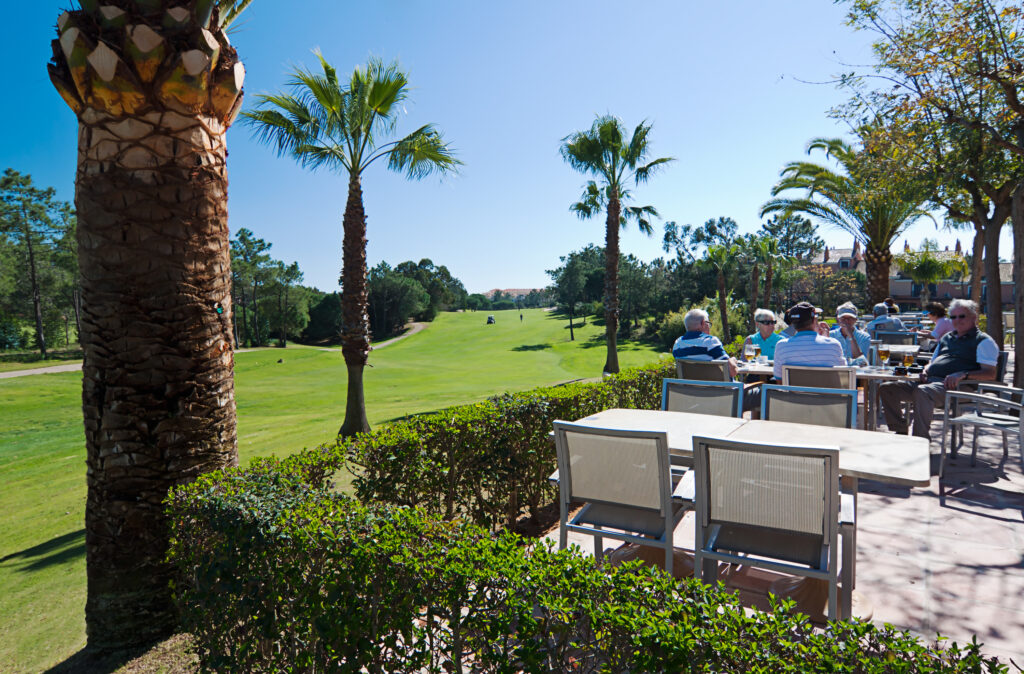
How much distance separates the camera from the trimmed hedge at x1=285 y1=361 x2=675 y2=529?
3.87 meters

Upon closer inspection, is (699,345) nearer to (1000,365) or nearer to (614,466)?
(1000,365)

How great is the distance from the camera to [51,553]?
6055mm

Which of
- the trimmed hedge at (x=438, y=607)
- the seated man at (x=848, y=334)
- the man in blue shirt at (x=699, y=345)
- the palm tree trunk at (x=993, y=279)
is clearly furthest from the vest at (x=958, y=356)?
the palm tree trunk at (x=993, y=279)

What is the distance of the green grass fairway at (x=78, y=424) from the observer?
461 cm

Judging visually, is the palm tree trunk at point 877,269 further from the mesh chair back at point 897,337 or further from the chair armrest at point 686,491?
the chair armrest at point 686,491

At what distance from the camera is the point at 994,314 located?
1210 cm

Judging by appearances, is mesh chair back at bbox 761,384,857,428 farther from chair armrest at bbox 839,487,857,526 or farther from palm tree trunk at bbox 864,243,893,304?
palm tree trunk at bbox 864,243,893,304

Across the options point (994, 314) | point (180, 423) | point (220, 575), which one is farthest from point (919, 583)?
point (994, 314)

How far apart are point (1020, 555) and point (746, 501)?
8.58 feet

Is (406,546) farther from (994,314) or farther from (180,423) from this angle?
(994,314)

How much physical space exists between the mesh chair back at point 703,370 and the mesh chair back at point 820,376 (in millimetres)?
671

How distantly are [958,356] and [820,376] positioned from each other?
206 cm

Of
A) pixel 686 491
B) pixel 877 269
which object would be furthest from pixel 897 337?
pixel 877 269

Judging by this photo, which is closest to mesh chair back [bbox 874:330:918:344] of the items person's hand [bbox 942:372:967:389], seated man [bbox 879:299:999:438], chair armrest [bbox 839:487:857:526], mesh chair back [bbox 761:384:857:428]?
seated man [bbox 879:299:999:438]
